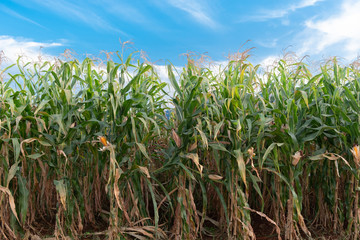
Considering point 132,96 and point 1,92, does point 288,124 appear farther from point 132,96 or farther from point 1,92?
point 1,92

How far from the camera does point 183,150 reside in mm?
2914

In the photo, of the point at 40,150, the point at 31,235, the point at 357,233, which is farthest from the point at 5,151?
the point at 357,233

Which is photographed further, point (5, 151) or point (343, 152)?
point (343, 152)

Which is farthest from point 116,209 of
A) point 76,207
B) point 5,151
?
point 5,151

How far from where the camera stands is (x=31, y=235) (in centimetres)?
316

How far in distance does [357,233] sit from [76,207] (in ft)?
8.82

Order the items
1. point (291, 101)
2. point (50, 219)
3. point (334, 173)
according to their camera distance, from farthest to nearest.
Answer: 1. point (50, 219)
2. point (334, 173)
3. point (291, 101)

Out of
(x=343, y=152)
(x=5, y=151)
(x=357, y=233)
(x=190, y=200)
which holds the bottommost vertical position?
(x=357, y=233)

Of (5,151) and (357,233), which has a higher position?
(5,151)

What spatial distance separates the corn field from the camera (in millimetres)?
2838

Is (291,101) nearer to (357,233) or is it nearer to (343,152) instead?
(343,152)

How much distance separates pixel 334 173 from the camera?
3355mm

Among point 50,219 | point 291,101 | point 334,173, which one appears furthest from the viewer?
point 50,219

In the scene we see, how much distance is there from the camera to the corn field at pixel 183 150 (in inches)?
112
